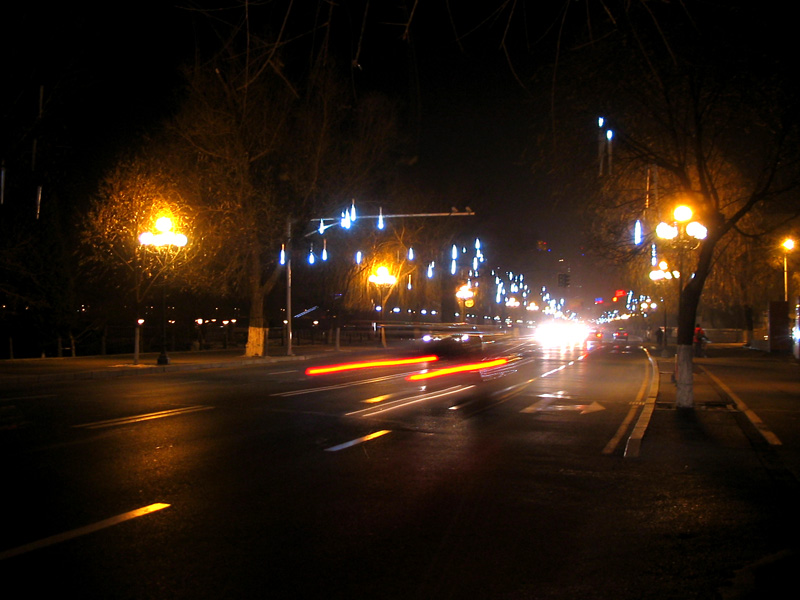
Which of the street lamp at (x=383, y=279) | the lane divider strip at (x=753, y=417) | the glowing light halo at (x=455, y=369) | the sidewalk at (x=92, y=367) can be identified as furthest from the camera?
the street lamp at (x=383, y=279)

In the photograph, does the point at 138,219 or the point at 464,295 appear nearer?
the point at 138,219

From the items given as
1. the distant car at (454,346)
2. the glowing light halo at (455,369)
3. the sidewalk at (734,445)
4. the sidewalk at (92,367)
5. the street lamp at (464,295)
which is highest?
the street lamp at (464,295)

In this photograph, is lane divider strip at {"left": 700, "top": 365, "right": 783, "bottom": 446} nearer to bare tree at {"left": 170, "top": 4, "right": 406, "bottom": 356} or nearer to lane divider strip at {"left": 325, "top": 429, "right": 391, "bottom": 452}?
lane divider strip at {"left": 325, "top": 429, "right": 391, "bottom": 452}

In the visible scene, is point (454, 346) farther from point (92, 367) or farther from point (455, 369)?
point (92, 367)

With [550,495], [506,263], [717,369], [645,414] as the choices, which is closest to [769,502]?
[550,495]

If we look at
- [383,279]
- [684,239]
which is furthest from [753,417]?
[383,279]

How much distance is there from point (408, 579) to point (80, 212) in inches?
1266

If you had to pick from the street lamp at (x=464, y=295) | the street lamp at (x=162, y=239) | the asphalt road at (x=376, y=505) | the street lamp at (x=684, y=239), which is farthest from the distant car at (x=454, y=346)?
the street lamp at (x=464, y=295)

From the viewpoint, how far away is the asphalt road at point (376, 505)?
5.50 m

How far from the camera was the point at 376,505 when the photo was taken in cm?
759

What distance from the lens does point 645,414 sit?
50.5ft

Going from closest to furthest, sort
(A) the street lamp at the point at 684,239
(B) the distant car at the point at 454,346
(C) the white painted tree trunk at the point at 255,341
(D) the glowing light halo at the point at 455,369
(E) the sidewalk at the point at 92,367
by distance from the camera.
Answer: (A) the street lamp at the point at 684,239, (E) the sidewalk at the point at 92,367, (D) the glowing light halo at the point at 455,369, (C) the white painted tree trunk at the point at 255,341, (B) the distant car at the point at 454,346

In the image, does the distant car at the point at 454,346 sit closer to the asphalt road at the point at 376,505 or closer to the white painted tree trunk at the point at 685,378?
the white painted tree trunk at the point at 685,378

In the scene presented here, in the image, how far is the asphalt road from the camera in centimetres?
550
